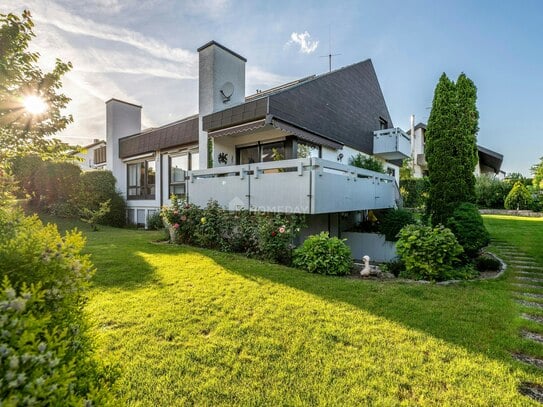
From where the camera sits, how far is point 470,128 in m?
8.98

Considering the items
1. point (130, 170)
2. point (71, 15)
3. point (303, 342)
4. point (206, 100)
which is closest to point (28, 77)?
point (71, 15)

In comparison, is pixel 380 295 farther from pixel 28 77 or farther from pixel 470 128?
pixel 28 77

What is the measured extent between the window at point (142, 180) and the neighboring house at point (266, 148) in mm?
65

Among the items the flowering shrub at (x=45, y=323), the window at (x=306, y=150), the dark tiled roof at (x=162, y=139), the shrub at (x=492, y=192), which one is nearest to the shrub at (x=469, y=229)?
the window at (x=306, y=150)

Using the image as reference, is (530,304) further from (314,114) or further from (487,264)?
(314,114)

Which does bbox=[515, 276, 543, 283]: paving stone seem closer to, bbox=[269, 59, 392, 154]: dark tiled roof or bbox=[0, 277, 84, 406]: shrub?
bbox=[269, 59, 392, 154]: dark tiled roof

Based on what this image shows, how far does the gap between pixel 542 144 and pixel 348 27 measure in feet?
67.2

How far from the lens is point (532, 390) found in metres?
2.69

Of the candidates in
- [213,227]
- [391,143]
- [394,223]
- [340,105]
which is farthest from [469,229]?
[391,143]

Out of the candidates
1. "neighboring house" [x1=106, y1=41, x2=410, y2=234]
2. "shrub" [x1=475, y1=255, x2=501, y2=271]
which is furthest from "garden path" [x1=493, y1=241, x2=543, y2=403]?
"neighboring house" [x1=106, y1=41, x2=410, y2=234]

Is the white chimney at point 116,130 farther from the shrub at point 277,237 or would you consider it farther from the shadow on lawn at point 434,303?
the shadow on lawn at point 434,303

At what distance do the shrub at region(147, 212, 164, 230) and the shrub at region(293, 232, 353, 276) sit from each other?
32.9 feet

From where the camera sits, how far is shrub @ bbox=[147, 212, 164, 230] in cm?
1481

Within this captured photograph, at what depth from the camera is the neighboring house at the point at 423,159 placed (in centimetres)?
2435
